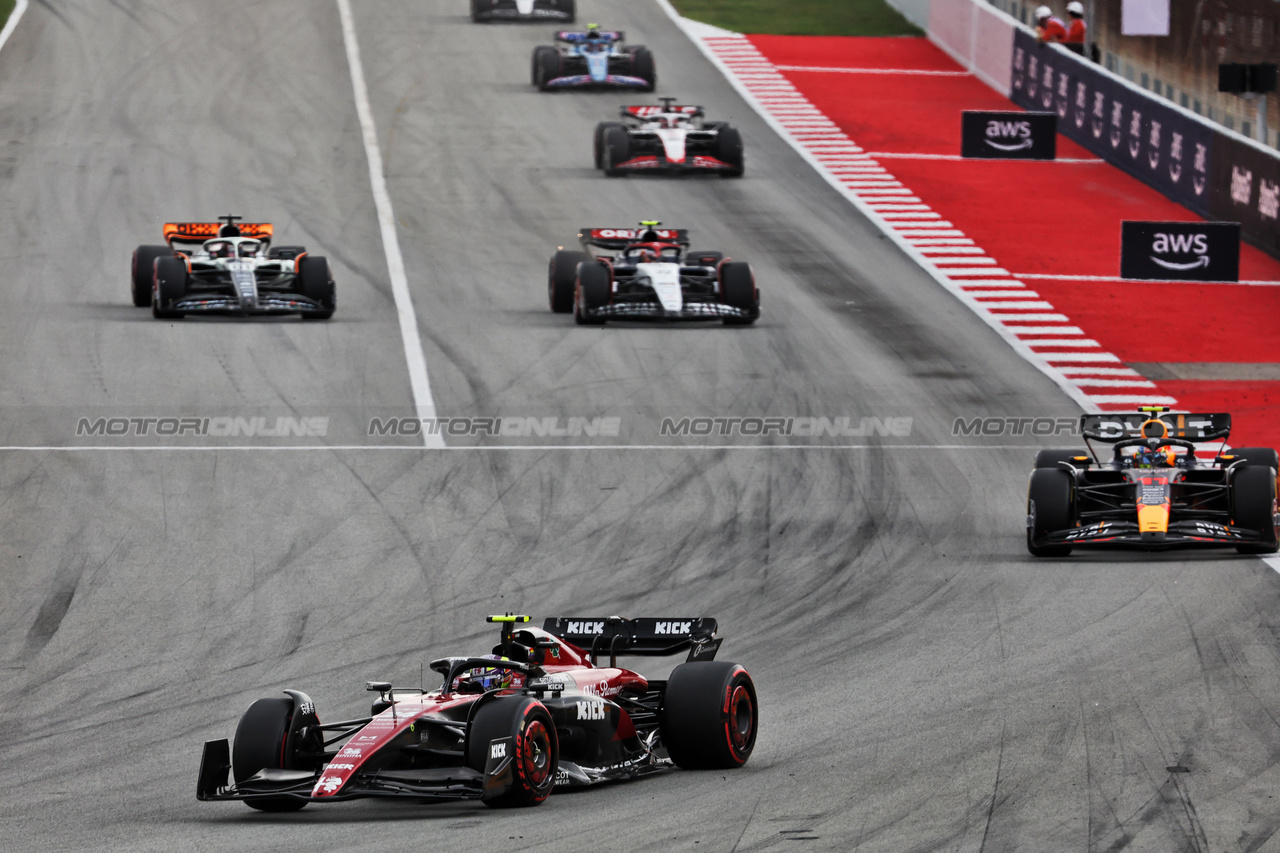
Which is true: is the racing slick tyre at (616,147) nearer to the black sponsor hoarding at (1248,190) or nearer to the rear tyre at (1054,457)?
the black sponsor hoarding at (1248,190)

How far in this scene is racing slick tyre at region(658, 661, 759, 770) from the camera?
11930 mm

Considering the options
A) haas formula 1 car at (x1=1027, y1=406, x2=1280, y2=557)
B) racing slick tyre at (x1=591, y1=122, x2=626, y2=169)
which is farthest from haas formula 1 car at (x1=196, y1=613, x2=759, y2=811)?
racing slick tyre at (x1=591, y1=122, x2=626, y2=169)

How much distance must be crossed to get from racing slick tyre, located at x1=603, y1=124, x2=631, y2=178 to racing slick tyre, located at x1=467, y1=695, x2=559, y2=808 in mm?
26516

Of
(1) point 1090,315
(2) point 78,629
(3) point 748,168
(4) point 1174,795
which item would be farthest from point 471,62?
(4) point 1174,795

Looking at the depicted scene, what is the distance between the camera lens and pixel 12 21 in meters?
47.3

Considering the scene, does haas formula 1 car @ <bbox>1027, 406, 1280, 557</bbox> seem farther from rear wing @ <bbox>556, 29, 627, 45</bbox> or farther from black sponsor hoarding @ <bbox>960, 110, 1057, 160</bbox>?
rear wing @ <bbox>556, 29, 627, 45</bbox>

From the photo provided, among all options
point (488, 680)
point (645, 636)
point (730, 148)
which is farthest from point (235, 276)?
point (488, 680)

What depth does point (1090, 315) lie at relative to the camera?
97.1ft

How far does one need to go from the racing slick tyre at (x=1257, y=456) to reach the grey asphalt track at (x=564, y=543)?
122 centimetres

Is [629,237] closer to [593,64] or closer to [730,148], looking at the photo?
[730,148]

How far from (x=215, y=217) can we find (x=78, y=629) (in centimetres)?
1869

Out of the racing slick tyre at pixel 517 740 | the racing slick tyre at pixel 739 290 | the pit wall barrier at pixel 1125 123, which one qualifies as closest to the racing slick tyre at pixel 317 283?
the racing slick tyre at pixel 739 290

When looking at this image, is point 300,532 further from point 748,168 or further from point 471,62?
point 471,62

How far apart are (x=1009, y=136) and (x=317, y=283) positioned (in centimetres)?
1440
